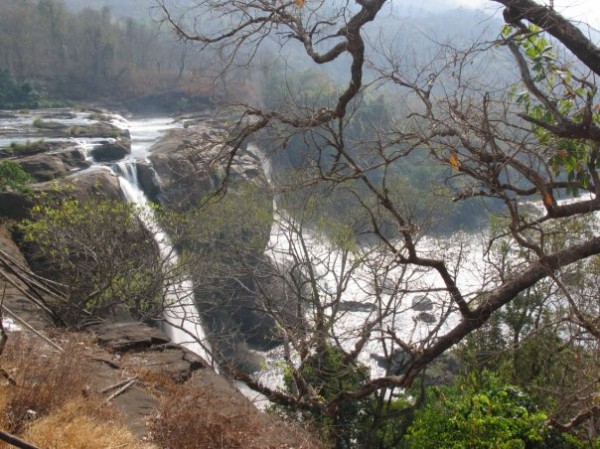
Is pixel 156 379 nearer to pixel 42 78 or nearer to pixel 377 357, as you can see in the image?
pixel 377 357

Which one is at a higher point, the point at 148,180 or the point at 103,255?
the point at 148,180

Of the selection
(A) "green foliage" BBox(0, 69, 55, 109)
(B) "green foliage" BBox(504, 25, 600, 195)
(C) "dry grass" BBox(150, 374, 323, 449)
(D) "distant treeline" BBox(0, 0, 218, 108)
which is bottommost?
(C) "dry grass" BBox(150, 374, 323, 449)

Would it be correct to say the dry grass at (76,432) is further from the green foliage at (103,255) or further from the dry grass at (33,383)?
the green foliage at (103,255)

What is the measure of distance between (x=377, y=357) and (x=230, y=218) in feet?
23.3

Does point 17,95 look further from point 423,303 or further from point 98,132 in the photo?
point 423,303

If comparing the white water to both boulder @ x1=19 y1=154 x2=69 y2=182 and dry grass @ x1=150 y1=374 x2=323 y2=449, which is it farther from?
boulder @ x1=19 y1=154 x2=69 y2=182

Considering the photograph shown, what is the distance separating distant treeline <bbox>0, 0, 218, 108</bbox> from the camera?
4644 cm

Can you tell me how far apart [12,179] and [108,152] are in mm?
7742

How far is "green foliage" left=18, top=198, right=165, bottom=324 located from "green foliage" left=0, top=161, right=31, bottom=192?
3.61 metres

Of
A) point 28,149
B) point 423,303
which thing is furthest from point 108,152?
point 423,303

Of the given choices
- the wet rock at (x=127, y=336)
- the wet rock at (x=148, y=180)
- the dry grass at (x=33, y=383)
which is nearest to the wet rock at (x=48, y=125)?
the wet rock at (x=148, y=180)

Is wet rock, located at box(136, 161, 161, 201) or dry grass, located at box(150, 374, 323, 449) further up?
wet rock, located at box(136, 161, 161, 201)

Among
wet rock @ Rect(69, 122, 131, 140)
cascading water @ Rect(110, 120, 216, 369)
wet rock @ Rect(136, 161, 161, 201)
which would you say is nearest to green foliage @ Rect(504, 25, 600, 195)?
cascading water @ Rect(110, 120, 216, 369)

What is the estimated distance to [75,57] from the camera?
51375 millimetres
